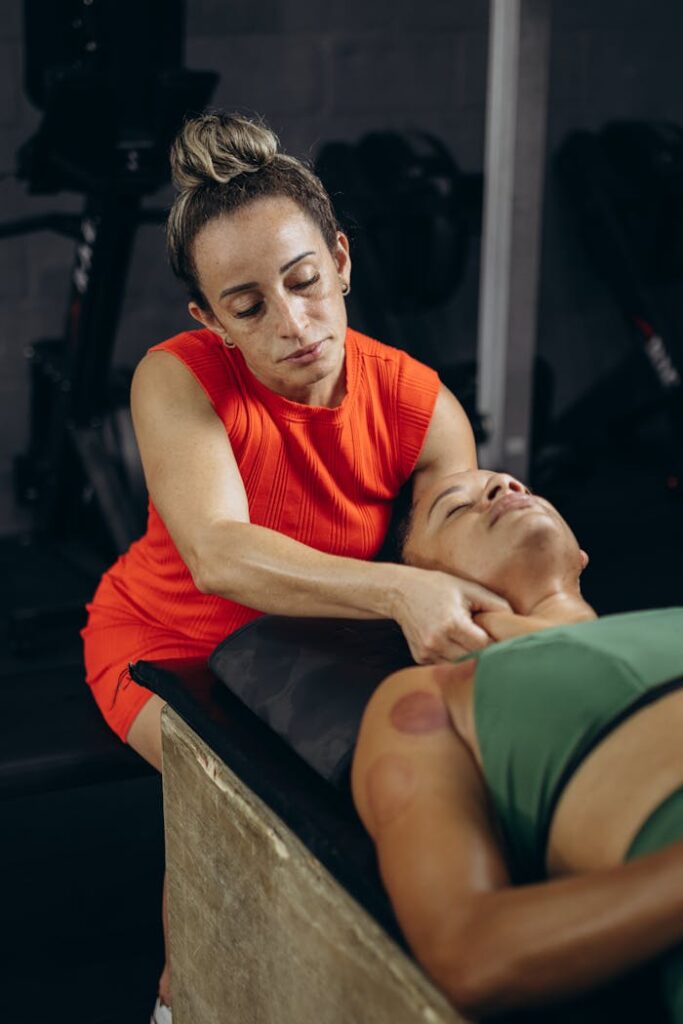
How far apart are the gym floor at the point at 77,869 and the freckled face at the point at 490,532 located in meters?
0.75

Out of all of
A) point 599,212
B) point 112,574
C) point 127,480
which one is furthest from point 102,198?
point 599,212

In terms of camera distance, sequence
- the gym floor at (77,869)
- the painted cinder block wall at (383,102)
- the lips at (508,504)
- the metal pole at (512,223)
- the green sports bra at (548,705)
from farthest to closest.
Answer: the painted cinder block wall at (383,102) → the metal pole at (512,223) → the gym floor at (77,869) → the lips at (508,504) → the green sports bra at (548,705)

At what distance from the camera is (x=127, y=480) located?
9.57 feet

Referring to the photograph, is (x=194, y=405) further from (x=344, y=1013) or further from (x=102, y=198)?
(x=102, y=198)

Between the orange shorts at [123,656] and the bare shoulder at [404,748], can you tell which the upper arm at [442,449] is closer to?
the orange shorts at [123,656]

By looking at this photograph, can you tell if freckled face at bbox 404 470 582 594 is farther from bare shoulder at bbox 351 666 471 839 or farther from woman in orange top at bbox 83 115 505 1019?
bare shoulder at bbox 351 666 471 839

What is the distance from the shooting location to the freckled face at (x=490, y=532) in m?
1.28

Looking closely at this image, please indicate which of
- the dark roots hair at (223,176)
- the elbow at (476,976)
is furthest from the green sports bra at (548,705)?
the dark roots hair at (223,176)

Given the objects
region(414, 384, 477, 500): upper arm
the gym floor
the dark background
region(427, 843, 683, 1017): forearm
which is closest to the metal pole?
the dark background

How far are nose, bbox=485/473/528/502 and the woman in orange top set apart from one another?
12 cm

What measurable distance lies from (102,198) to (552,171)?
73.7 inches

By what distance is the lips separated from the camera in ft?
4.29

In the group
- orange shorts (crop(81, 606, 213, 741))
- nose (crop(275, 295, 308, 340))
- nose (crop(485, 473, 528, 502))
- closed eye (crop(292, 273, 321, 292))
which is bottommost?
orange shorts (crop(81, 606, 213, 741))

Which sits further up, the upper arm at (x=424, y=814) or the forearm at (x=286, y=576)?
the upper arm at (x=424, y=814)
